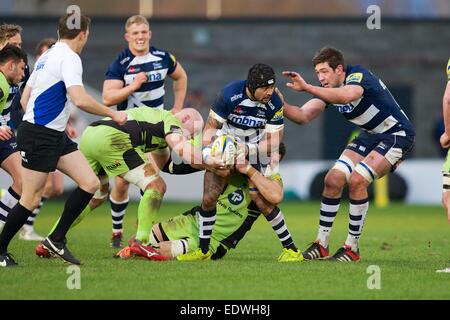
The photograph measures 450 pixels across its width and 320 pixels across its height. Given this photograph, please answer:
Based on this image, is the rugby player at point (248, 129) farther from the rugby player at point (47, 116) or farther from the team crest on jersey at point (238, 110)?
the rugby player at point (47, 116)

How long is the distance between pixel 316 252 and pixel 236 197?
1018mm

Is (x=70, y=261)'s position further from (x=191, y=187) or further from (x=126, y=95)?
(x=191, y=187)

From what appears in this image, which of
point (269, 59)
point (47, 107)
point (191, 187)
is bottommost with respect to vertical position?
point (191, 187)

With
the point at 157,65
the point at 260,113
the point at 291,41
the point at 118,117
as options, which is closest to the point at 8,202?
the point at 157,65

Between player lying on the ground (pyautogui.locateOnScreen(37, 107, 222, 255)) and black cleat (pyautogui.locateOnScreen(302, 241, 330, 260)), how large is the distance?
144cm

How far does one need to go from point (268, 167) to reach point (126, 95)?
90.7 inches

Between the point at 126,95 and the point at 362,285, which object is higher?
the point at 126,95

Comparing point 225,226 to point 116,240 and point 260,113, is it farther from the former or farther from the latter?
point 116,240

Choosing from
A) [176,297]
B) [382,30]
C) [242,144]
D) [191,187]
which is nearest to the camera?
[176,297]

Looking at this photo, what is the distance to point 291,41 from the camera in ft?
86.6

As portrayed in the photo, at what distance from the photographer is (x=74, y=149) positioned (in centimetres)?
951

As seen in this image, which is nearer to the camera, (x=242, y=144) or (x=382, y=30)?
(x=242, y=144)

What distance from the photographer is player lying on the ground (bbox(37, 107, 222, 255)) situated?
999 centimetres

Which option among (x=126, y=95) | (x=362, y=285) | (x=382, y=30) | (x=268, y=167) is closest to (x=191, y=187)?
(x=382, y=30)
